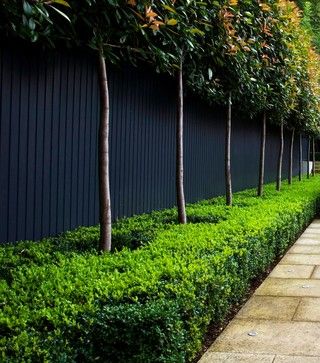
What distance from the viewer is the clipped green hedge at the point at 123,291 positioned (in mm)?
2494

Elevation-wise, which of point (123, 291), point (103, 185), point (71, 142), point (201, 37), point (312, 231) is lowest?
point (312, 231)

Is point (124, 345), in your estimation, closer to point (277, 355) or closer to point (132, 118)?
point (277, 355)

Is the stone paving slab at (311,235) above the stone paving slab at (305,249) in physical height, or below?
below

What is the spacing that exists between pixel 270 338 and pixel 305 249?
4.42 m

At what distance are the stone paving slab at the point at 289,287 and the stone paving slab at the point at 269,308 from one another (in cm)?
20

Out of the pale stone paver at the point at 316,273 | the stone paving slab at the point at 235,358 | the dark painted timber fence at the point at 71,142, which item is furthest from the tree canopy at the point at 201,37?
the pale stone paver at the point at 316,273

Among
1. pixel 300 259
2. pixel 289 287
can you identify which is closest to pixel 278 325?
pixel 289 287

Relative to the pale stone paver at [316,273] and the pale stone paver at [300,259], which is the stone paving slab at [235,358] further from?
the pale stone paver at [300,259]

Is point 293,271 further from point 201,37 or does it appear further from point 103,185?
point 103,185

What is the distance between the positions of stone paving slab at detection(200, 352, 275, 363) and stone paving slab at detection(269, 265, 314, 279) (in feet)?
8.71

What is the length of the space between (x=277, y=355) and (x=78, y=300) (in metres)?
1.55

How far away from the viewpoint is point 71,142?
19.1ft

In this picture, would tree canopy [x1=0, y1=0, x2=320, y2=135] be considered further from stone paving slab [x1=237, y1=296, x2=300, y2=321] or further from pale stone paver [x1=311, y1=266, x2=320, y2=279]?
pale stone paver [x1=311, y1=266, x2=320, y2=279]

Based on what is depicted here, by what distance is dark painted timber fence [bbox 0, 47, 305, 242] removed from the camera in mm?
4902
